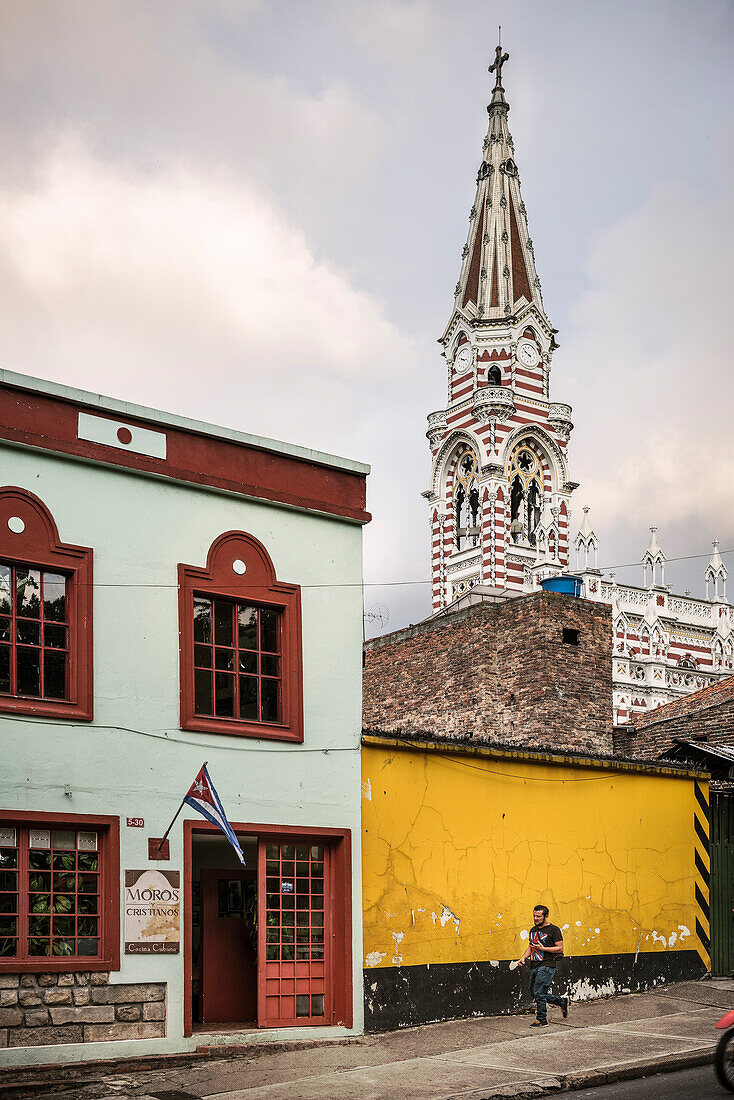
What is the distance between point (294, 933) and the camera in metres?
13.9

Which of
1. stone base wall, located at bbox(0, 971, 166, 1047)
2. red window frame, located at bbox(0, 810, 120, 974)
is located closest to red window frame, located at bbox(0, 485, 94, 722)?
red window frame, located at bbox(0, 810, 120, 974)

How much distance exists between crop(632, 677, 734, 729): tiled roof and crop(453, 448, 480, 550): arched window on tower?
34.0 m

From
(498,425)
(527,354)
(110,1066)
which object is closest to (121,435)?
(110,1066)

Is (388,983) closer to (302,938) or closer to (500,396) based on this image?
(302,938)

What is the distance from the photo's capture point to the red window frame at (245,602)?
44.4 feet

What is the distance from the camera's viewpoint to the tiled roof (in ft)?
76.5

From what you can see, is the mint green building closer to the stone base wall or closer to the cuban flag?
the stone base wall

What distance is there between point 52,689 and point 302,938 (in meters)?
4.07

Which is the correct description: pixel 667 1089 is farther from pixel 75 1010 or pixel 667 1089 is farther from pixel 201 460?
pixel 201 460

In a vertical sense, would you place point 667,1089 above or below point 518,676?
below

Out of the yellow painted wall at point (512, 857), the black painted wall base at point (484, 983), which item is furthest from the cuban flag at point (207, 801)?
the black painted wall base at point (484, 983)

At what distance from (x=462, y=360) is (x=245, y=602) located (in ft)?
164

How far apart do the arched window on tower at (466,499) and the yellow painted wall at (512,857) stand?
1668 inches

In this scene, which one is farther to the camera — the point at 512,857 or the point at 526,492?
the point at 526,492
